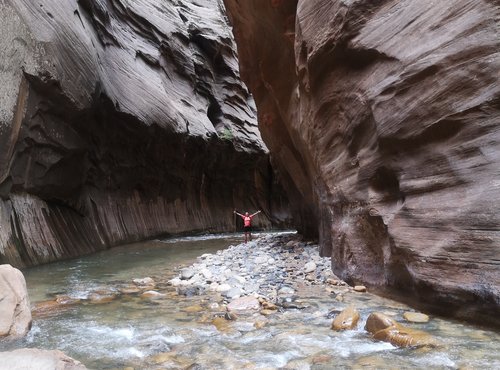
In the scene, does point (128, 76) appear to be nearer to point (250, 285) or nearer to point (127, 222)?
point (127, 222)

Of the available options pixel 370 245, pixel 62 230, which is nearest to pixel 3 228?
pixel 62 230

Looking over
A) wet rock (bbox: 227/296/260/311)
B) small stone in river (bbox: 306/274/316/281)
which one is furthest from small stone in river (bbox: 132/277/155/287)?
small stone in river (bbox: 306/274/316/281)

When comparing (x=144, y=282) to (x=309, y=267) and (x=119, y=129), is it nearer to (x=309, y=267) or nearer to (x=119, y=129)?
(x=309, y=267)

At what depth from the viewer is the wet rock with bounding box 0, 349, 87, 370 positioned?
8.01 feet

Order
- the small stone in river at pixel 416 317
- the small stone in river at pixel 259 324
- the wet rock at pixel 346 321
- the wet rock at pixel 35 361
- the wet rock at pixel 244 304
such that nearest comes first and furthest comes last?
1. the wet rock at pixel 35 361
2. the wet rock at pixel 346 321
3. the small stone in river at pixel 416 317
4. the small stone in river at pixel 259 324
5. the wet rock at pixel 244 304

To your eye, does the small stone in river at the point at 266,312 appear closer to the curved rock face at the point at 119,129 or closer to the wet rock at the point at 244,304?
the wet rock at the point at 244,304

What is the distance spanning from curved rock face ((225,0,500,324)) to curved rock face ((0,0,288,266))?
6595 mm

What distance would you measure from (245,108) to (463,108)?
2237cm

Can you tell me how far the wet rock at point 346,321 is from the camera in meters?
4.07

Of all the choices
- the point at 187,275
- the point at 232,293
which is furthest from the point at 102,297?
the point at 232,293

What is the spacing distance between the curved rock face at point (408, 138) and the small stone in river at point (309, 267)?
0.58 metres

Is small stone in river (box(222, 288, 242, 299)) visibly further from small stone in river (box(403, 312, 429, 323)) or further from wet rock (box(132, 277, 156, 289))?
small stone in river (box(403, 312, 429, 323))

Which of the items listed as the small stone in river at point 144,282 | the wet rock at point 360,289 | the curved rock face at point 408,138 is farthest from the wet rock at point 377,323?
the small stone in river at point 144,282

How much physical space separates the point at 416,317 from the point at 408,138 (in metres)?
2.07
